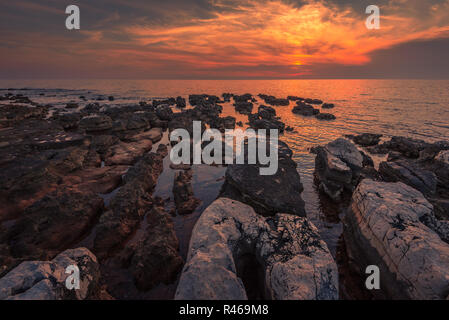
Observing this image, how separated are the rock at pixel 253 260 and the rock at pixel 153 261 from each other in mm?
1458

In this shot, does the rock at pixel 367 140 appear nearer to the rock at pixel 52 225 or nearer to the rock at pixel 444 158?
the rock at pixel 444 158

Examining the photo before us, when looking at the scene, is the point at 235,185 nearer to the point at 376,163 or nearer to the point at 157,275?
the point at 157,275

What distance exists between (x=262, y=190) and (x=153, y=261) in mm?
6275

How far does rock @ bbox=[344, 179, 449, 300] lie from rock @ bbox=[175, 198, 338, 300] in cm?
192

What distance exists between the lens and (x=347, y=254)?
8.71 m

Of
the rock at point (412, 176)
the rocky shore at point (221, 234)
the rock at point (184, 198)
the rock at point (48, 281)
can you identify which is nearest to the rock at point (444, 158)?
the rocky shore at point (221, 234)

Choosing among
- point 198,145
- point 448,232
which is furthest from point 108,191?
point 448,232

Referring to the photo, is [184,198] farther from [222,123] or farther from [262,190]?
[222,123]

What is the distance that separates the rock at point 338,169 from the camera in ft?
42.7

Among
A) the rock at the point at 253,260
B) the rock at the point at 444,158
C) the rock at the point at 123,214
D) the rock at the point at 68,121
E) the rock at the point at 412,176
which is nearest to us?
the rock at the point at 253,260

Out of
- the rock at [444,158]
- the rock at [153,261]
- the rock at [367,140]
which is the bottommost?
the rock at [153,261]

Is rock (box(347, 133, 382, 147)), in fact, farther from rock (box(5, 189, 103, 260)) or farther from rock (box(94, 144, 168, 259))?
rock (box(5, 189, 103, 260))

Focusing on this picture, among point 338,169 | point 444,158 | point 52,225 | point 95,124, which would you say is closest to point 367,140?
point 444,158

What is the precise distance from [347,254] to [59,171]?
19631 mm
